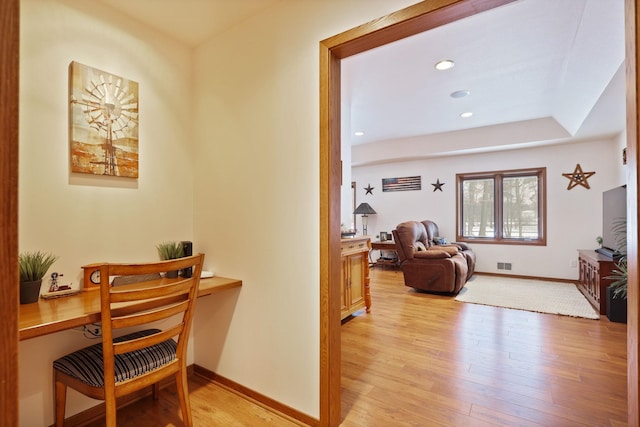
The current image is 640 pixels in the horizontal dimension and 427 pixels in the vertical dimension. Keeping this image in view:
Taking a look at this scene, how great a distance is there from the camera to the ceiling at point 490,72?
2195 millimetres

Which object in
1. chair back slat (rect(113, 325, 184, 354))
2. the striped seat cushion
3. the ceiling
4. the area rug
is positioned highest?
the ceiling

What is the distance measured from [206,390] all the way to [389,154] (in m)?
5.62

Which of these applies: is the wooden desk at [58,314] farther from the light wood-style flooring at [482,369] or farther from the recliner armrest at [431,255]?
the recliner armrest at [431,255]

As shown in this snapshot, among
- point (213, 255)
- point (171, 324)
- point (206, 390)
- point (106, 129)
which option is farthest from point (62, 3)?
point (206, 390)

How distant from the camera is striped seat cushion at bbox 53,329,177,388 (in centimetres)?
144

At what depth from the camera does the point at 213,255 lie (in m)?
2.32

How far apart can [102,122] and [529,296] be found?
5396mm

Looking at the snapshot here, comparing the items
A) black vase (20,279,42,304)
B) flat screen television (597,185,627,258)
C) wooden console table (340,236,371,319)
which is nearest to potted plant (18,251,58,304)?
black vase (20,279,42,304)

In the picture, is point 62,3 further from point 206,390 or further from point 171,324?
→ point 206,390

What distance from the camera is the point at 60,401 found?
5.23 feet

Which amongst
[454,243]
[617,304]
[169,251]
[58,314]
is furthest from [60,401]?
[454,243]

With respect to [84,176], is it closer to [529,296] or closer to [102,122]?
[102,122]

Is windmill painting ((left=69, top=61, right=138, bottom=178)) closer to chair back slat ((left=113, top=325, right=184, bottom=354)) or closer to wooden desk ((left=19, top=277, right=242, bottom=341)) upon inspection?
wooden desk ((left=19, top=277, right=242, bottom=341))

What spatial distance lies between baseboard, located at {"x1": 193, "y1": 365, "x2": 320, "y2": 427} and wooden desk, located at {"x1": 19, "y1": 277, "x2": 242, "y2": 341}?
1.01 meters
